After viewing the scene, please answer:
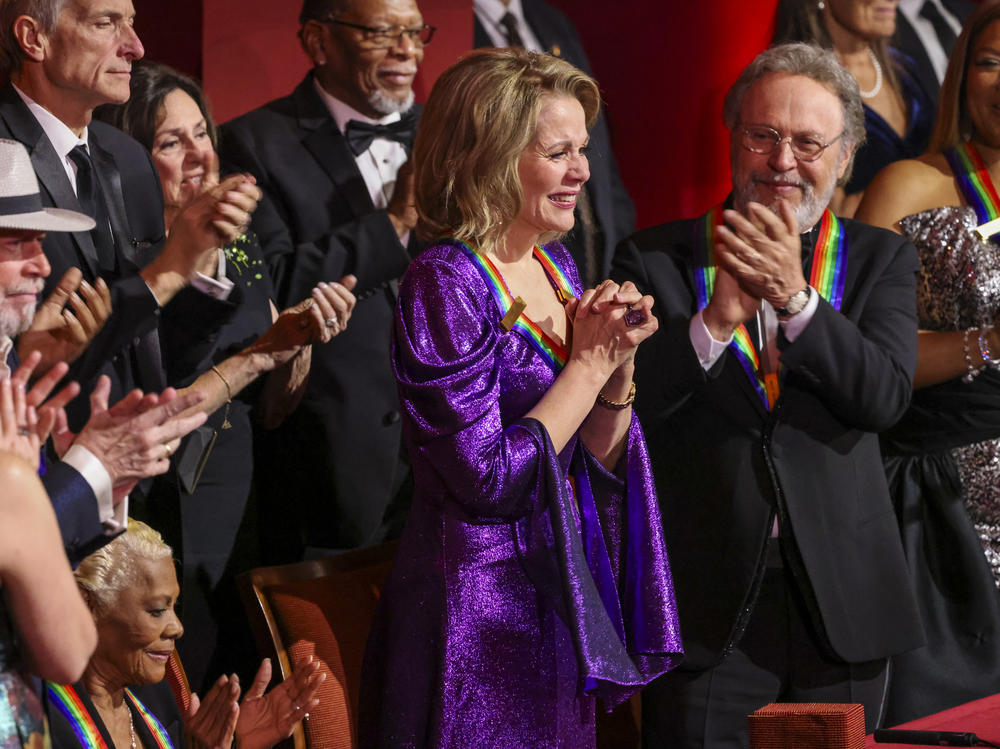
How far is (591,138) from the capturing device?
3.71m

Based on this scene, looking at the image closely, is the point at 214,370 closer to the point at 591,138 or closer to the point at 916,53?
the point at 591,138

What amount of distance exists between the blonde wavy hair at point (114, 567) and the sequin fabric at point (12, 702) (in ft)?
2.08

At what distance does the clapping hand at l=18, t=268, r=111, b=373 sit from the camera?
2.54 meters

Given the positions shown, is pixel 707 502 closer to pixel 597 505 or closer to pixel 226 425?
pixel 597 505

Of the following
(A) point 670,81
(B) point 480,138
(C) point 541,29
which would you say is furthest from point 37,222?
(A) point 670,81

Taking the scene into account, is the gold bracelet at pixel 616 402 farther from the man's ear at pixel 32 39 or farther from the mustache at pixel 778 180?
the man's ear at pixel 32 39

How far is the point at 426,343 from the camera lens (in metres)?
2.24

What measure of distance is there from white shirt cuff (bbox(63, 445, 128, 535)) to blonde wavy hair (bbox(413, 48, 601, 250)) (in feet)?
2.64

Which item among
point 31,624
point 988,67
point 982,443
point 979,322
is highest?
point 988,67

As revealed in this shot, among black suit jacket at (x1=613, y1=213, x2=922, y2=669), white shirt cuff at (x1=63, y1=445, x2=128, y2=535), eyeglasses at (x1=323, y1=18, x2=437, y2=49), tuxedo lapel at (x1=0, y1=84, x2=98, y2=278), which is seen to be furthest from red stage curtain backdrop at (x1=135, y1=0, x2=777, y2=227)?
white shirt cuff at (x1=63, y1=445, x2=128, y2=535)

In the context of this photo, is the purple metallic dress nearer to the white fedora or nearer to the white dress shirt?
the white fedora

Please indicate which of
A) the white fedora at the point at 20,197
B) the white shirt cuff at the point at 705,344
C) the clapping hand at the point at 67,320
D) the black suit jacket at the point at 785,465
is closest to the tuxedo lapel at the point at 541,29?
the black suit jacket at the point at 785,465

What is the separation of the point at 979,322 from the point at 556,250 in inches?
58.0

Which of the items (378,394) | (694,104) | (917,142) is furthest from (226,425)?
(917,142)
